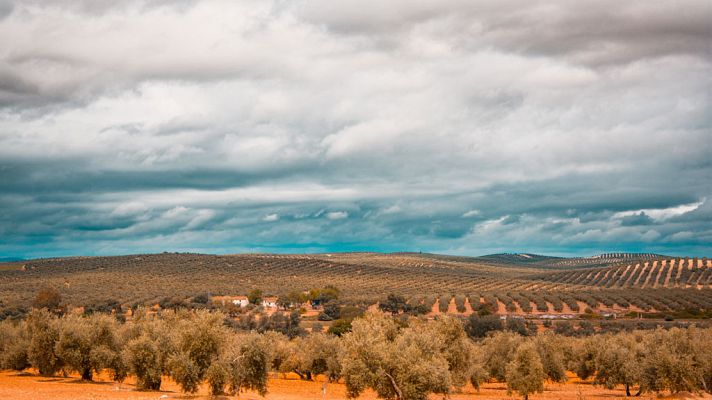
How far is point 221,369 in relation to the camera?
4975 centimetres

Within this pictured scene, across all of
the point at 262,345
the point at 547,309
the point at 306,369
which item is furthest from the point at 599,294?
the point at 262,345

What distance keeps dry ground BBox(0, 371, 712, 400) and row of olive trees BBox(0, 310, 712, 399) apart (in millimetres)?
1540

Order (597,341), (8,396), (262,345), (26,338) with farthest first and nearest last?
(597,341)
(26,338)
(262,345)
(8,396)

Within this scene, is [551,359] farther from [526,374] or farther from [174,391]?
[174,391]

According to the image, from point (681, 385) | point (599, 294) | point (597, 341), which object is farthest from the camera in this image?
point (599, 294)

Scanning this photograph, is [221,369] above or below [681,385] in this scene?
above

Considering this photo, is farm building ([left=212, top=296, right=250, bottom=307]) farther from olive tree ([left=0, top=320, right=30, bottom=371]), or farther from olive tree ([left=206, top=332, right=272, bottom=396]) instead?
olive tree ([left=206, top=332, right=272, bottom=396])

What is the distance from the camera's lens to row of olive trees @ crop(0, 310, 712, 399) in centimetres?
4581

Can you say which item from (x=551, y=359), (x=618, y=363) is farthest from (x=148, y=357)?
(x=618, y=363)

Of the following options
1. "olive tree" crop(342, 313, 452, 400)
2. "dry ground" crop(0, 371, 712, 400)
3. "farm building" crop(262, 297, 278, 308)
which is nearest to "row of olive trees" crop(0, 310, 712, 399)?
"olive tree" crop(342, 313, 452, 400)

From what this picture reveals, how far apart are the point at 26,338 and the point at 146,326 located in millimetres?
17877

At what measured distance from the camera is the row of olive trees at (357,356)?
150 feet

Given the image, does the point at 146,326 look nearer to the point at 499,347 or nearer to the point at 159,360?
the point at 159,360

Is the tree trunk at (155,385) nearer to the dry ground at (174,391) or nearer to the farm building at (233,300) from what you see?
the dry ground at (174,391)
